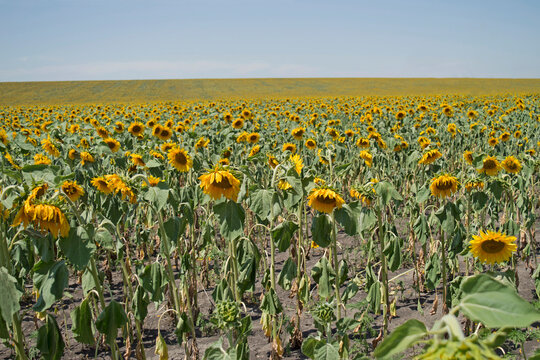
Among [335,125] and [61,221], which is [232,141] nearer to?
[335,125]

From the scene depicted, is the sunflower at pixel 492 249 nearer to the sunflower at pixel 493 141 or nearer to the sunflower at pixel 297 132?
the sunflower at pixel 297 132

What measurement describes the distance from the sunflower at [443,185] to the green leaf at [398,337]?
238 centimetres

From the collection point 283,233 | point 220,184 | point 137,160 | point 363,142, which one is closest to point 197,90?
point 363,142

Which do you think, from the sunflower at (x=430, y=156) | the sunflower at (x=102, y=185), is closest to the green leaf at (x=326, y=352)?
the sunflower at (x=102, y=185)

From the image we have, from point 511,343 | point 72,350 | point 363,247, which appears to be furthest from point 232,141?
point 511,343

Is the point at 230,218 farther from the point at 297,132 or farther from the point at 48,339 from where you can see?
the point at 297,132

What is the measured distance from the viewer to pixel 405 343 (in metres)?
0.82

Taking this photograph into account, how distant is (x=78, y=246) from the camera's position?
6.24 ft

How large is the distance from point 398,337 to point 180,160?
3.31 meters

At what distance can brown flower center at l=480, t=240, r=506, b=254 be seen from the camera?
2.52 metres

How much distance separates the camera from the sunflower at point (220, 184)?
2270 millimetres

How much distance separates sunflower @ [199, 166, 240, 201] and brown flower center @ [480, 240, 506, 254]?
159 centimetres

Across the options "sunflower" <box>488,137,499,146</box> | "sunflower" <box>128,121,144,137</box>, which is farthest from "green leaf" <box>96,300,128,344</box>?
"sunflower" <box>488,137,499,146</box>

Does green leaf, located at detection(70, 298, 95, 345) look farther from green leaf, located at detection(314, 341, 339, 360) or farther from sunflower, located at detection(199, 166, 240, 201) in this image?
green leaf, located at detection(314, 341, 339, 360)
